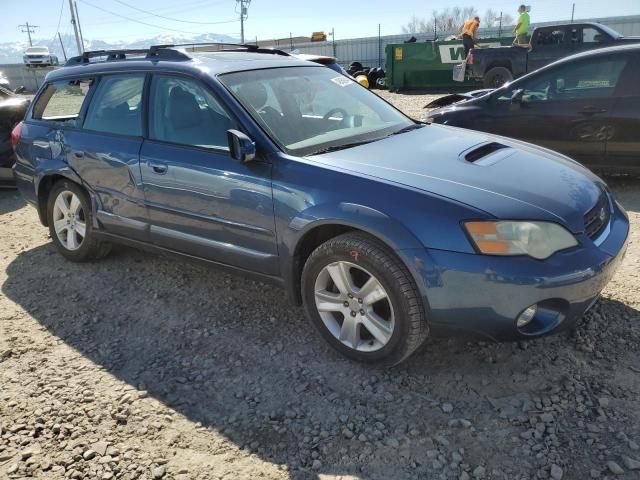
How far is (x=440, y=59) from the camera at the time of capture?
18.4m

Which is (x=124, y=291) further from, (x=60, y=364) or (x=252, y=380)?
(x=252, y=380)

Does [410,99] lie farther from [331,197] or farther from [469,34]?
[331,197]

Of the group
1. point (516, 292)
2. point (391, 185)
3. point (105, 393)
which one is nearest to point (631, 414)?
point (516, 292)

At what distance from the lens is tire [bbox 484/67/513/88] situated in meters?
14.9

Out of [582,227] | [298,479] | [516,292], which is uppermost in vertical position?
[582,227]

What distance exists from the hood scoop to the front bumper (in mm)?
707

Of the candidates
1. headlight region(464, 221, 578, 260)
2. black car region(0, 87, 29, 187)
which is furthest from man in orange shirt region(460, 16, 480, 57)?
headlight region(464, 221, 578, 260)

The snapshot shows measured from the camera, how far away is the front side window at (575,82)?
5.83 metres

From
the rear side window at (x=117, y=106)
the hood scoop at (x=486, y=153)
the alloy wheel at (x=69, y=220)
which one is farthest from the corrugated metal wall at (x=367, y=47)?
the hood scoop at (x=486, y=153)

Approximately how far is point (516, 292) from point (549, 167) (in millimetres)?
1064

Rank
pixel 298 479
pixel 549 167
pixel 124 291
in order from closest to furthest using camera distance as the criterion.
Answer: pixel 298 479
pixel 549 167
pixel 124 291

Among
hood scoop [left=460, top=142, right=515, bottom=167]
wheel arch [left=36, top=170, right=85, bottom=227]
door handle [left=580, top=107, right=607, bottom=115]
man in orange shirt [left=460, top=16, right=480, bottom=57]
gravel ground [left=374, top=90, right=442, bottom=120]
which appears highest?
man in orange shirt [left=460, top=16, right=480, bottom=57]

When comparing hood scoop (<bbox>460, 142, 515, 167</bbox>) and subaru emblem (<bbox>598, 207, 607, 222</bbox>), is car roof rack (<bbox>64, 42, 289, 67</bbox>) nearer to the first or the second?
hood scoop (<bbox>460, 142, 515, 167</bbox>)

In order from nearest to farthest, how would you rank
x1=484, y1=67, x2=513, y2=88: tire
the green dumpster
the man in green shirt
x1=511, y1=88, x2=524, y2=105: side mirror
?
1. x1=511, y1=88, x2=524, y2=105: side mirror
2. x1=484, y1=67, x2=513, y2=88: tire
3. the man in green shirt
4. the green dumpster
